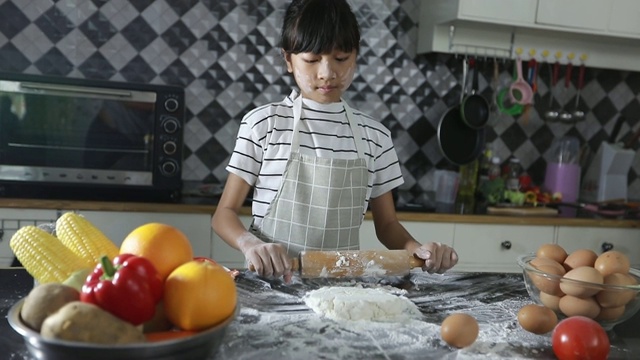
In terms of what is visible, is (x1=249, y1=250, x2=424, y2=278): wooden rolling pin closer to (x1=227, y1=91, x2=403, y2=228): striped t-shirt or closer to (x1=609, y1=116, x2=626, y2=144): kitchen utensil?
(x1=227, y1=91, x2=403, y2=228): striped t-shirt

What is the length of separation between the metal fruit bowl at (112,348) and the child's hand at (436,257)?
0.55 meters

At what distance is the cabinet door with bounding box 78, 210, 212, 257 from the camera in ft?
6.22

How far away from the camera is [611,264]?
911mm

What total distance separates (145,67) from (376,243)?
116 centimetres

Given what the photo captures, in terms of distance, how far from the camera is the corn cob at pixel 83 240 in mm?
805

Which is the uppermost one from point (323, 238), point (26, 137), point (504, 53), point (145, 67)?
point (504, 53)

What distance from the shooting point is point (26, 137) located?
1.93 metres

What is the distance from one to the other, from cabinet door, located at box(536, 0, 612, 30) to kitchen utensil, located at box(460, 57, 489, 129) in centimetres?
35

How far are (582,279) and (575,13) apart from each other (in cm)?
183

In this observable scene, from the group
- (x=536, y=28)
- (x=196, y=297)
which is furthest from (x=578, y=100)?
(x=196, y=297)

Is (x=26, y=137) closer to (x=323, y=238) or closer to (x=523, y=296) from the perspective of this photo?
(x=323, y=238)

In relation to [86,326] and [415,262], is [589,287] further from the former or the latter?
[86,326]

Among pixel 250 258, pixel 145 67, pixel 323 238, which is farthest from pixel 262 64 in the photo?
pixel 250 258

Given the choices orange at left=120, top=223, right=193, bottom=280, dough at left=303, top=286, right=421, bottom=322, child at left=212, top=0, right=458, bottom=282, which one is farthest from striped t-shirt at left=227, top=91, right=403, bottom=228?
orange at left=120, top=223, right=193, bottom=280
